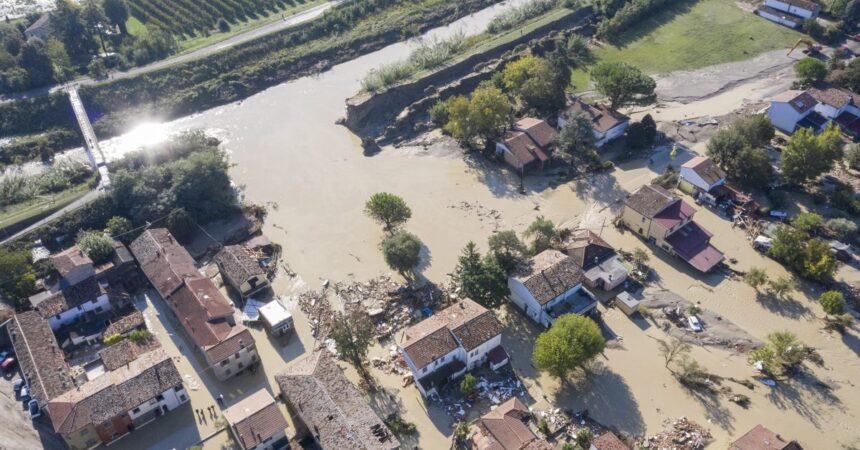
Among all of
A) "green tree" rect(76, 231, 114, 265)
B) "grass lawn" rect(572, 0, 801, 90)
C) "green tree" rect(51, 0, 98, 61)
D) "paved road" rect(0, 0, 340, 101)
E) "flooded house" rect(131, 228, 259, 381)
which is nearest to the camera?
"flooded house" rect(131, 228, 259, 381)

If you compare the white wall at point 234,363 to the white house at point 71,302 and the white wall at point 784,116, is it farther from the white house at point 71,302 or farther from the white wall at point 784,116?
the white wall at point 784,116

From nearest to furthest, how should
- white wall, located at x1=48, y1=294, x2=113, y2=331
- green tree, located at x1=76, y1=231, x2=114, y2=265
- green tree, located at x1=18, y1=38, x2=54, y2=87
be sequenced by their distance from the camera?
white wall, located at x1=48, y1=294, x2=113, y2=331 < green tree, located at x1=76, y1=231, x2=114, y2=265 < green tree, located at x1=18, y1=38, x2=54, y2=87

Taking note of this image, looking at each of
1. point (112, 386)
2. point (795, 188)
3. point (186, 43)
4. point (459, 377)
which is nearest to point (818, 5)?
point (795, 188)

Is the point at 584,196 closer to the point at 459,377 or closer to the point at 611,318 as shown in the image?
the point at 611,318

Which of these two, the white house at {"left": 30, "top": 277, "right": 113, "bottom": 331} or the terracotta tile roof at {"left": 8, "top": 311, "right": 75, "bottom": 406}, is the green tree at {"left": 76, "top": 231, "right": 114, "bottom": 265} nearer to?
the white house at {"left": 30, "top": 277, "right": 113, "bottom": 331}

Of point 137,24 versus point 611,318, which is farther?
point 137,24

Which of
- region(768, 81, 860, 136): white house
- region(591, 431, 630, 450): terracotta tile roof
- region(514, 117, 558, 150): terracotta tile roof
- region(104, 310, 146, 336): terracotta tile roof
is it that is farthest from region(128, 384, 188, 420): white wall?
region(768, 81, 860, 136): white house

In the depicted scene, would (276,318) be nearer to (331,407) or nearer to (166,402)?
(166,402)
